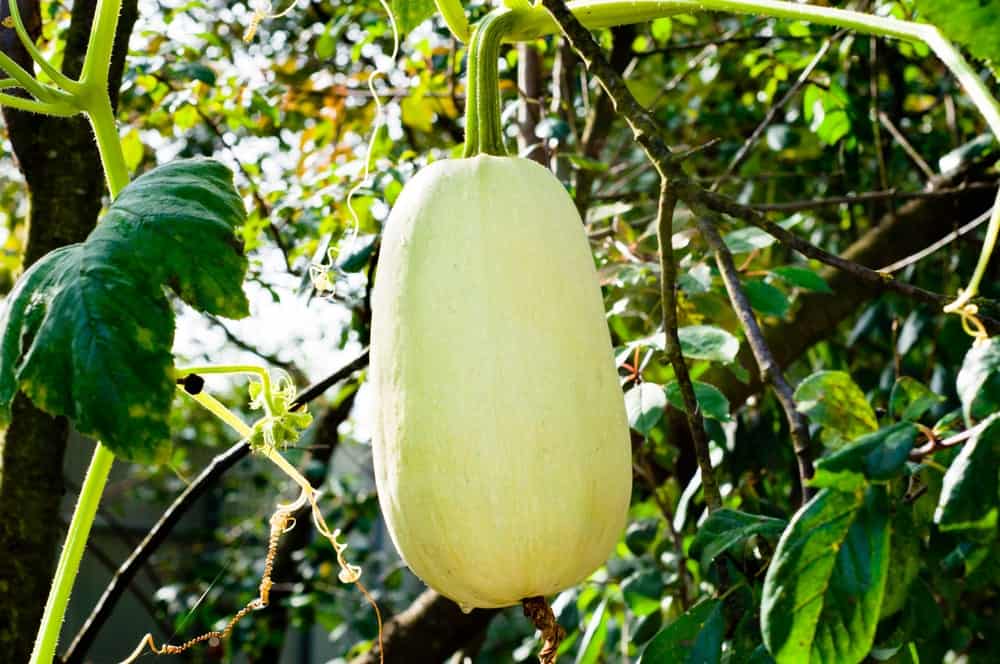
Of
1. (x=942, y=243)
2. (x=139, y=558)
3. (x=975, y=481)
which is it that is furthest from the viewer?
(x=942, y=243)

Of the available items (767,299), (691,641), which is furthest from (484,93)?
(767,299)

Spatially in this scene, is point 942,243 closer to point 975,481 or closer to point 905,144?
point 905,144

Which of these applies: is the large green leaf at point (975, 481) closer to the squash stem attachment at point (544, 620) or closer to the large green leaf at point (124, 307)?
the squash stem attachment at point (544, 620)

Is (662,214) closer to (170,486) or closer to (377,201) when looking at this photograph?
(377,201)

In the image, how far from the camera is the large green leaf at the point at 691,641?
69cm

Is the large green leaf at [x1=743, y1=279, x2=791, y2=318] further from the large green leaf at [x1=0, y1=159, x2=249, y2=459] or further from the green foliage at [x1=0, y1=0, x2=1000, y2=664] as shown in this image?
the large green leaf at [x1=0, y1=159, x2=249, y2=459]

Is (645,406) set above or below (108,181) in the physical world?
below

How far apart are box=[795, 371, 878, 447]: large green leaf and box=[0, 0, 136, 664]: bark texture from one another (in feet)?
2.35

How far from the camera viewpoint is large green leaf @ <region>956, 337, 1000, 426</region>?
21.6 inches

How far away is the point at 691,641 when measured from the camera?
2.31 ft

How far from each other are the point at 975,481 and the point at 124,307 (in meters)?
0.42

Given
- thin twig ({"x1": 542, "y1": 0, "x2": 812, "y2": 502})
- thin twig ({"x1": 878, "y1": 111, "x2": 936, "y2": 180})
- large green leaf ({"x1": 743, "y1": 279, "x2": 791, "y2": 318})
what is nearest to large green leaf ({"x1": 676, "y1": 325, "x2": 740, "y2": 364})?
large green leaf ({"x1": 743, "y1": 279, "x2": 791, "y2": 318})

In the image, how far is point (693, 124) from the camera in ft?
8.59

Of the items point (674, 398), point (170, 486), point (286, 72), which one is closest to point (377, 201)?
point (674, 398)
